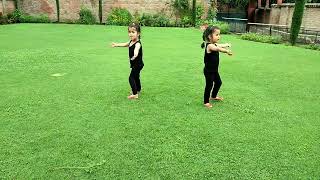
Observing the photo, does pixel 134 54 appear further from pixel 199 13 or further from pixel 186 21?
pixel 199 13

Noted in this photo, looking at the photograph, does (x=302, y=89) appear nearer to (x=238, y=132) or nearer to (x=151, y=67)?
(x=238, y=132)

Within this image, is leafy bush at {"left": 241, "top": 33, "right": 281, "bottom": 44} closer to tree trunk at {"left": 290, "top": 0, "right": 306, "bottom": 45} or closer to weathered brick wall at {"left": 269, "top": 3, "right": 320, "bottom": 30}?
tree trunk at {"left": 290, "top": 0, "right": 306, "bottom": 45}

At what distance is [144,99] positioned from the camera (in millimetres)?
6207

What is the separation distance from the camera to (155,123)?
5.06 m

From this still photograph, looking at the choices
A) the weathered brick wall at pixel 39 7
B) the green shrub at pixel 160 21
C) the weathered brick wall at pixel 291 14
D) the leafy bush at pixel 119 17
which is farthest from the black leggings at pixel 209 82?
the weathered brick wall at pixel 39 7

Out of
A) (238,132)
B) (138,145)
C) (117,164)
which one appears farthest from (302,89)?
(117,164)

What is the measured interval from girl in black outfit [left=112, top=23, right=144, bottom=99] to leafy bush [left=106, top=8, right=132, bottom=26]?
18.3 metres

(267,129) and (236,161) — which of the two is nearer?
(236,161)

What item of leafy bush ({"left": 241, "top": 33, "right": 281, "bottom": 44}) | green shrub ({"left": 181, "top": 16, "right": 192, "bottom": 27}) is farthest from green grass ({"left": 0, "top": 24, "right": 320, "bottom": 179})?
green shrub ({"left": 181, "top": 16, "right": 192, "bottom": 27})

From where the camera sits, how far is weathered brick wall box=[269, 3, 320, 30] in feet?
67.7

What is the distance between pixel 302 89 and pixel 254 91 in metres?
1.15

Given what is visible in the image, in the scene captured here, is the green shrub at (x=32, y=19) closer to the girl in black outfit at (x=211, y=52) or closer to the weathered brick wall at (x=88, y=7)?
the weathered brick wall at (x=88, y=7)

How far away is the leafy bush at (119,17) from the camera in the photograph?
949 inches

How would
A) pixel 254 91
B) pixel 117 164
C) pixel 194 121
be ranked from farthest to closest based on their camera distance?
pixel 254 91, pixel 194 121, pixel 117 164
